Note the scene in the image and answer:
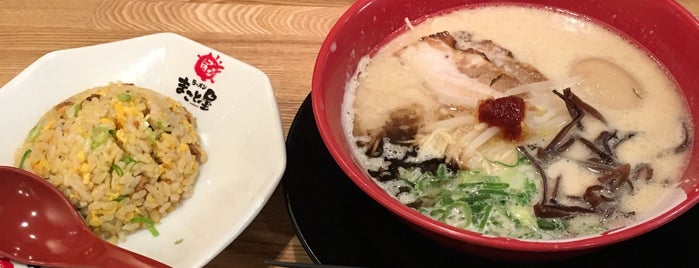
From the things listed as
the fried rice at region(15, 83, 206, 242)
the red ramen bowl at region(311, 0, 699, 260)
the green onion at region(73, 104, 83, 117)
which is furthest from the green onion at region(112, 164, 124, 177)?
the red ramen bowl at region(311, 0, 699, 260)

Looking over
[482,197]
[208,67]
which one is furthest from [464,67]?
[208,67]

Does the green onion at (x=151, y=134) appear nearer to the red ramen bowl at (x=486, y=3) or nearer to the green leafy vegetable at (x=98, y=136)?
the green leafy vegetable at (x=98, y=136)

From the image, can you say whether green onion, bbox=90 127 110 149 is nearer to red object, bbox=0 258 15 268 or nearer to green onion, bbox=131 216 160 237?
green onion, bbox=131 216 160 237

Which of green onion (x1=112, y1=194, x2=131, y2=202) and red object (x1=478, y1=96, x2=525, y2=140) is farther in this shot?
green onion (x1=112, y1=194, x2=131, y2=202)

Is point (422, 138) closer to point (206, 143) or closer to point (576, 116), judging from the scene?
point (576, 116)

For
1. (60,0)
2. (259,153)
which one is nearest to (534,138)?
(259,153)

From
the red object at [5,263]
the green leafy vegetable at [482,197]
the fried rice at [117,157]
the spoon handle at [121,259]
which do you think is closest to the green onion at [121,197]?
the fried rice at [117,157]
